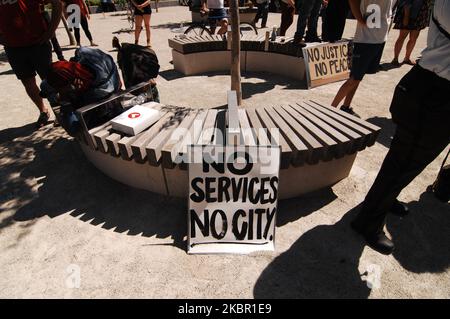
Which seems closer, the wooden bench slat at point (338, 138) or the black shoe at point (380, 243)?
the black shoe at point (380, 243)

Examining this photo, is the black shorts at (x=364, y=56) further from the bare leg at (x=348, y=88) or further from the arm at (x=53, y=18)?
the arm at (x=53, y=18)

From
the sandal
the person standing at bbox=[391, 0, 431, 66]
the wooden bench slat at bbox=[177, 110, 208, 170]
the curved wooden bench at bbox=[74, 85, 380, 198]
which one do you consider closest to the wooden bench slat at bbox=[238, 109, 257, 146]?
the curved wooden bench at bbox=[74, 85, 380, 198]

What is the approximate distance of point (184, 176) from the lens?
296 cm

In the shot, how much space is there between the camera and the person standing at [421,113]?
6.15 feet

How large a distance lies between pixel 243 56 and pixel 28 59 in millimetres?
4313

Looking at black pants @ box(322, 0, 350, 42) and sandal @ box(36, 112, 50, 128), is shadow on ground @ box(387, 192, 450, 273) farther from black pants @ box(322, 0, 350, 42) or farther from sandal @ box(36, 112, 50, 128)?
black pants @ box(322, 0, 350, 42)

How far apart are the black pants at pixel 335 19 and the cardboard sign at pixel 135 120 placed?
555cm

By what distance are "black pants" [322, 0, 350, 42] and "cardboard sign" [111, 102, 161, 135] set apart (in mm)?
5551

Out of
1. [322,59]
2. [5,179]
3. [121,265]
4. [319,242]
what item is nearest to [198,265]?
[121,265]

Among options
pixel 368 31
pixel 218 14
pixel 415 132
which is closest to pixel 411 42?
pixel 368 31

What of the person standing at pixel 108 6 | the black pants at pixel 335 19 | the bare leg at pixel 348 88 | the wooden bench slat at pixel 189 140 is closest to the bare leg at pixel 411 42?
the black pants at pixel 335 19

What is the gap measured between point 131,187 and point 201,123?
1079 mm
